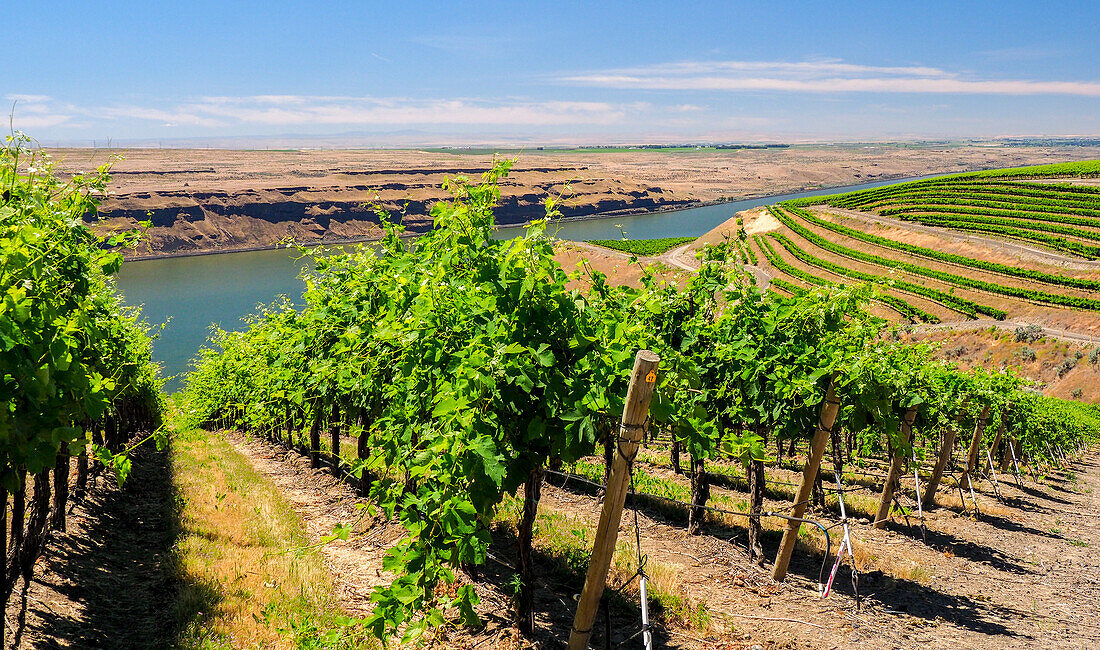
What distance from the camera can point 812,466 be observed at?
8.88 metres

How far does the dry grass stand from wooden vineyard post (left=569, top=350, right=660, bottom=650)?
1.83 metres

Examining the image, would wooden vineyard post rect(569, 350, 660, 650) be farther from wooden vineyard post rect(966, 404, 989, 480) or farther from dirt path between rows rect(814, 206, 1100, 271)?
dirt path between rows rect(814, 206, 1100, 271)

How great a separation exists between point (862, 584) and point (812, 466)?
279cm

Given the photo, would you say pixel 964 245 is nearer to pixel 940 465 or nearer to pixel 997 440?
pixel 997 440

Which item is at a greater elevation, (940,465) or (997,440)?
(940,465)

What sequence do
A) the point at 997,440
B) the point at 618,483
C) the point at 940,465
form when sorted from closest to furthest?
the point at 618,483 < the point at 940,465 < the point at 997,440

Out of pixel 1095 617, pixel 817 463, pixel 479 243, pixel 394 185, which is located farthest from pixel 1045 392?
pixel 394 185

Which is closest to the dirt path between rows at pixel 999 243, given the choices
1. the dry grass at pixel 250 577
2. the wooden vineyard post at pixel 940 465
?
the wooden vineyard post at pixel 940 465

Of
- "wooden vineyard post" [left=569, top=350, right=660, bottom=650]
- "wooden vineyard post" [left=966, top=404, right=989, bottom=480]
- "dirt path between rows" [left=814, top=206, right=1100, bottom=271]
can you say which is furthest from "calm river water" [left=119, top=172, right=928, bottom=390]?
"wooden vineyard post" [left=569, top=350, right=660, bottom=650]

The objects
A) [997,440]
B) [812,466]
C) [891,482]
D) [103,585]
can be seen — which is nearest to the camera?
[103,585]

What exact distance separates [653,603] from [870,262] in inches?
2810

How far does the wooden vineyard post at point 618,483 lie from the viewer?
4.33 meters

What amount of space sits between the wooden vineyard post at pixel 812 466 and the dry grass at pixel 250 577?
5946mm

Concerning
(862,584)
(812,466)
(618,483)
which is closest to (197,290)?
(862,584)
